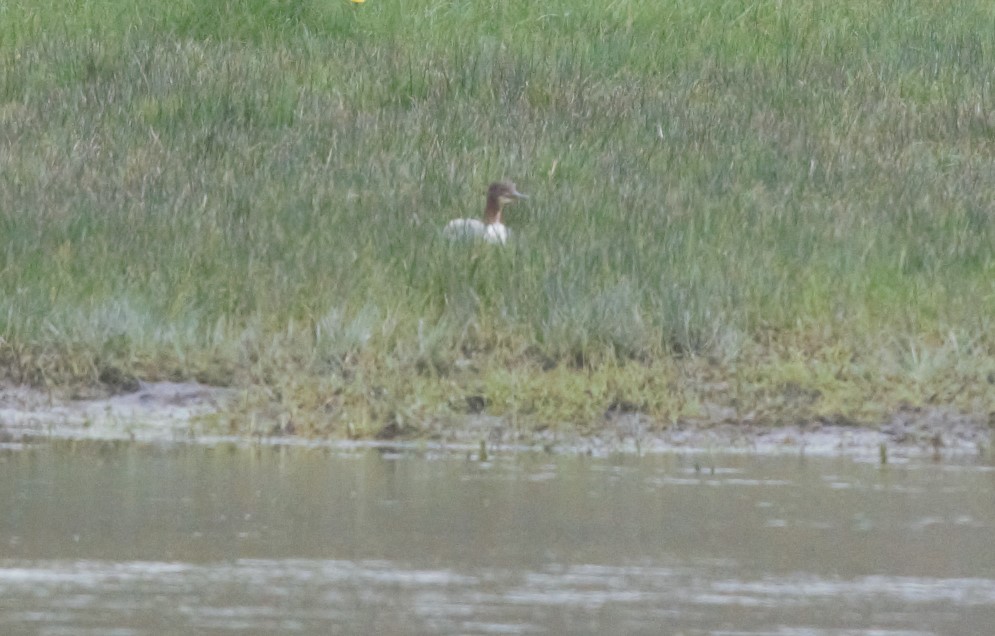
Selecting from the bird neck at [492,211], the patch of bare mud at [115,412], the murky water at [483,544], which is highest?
the bird neck at [492,211]

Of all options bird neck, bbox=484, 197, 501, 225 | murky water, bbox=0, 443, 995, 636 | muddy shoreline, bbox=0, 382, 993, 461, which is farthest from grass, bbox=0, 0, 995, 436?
murky water, bbox=0, 443, 995, 636

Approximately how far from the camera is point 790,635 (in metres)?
4.98

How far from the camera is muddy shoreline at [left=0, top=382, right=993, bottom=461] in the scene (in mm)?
8008

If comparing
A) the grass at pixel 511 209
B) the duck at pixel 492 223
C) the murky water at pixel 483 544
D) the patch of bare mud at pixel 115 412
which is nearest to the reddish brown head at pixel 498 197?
the duck at pixel 492 223

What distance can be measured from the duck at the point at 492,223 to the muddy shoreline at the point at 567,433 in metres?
2.15

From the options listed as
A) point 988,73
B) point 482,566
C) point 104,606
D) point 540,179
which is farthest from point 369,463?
point 988,73

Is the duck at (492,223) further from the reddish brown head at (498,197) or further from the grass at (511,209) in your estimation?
the grass at (511,209)

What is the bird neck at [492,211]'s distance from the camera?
36.8 feet

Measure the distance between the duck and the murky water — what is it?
2841mm

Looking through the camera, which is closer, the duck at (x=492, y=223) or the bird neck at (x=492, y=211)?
the duck at (x=492, y=223)

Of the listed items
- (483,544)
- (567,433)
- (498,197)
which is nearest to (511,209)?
(498,197)

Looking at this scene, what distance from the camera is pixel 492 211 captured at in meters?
11.4

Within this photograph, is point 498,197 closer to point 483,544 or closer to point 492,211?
point 492,211

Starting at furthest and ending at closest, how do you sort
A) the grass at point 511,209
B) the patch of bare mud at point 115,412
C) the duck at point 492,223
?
the duck at point 492,223 < the grass at point 511,209 < the patch of bare mud at point 115,412
